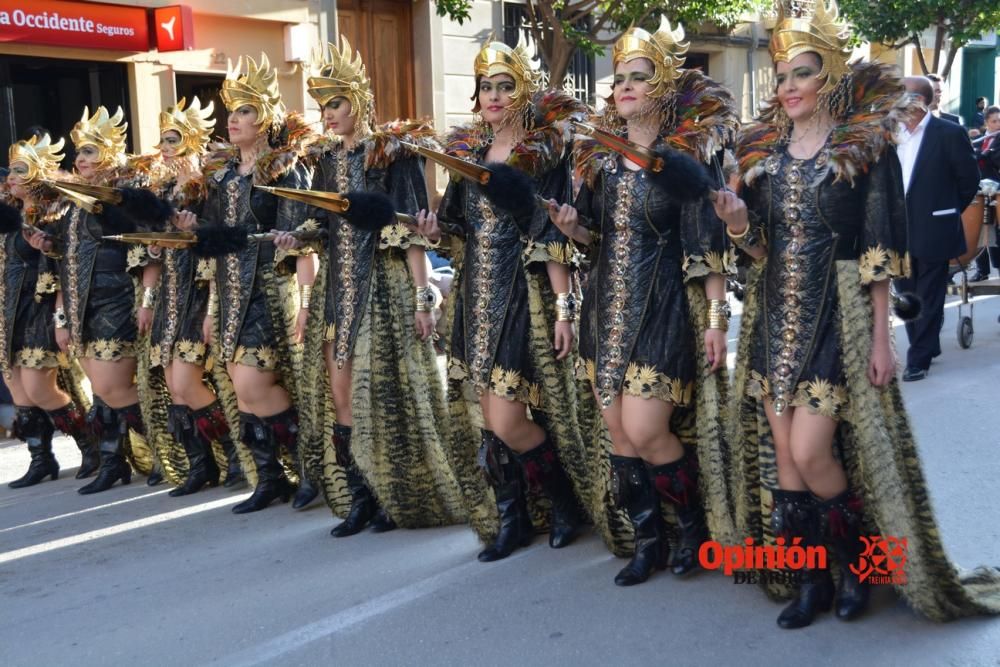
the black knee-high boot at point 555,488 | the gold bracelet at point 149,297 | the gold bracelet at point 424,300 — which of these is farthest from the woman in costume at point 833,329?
the gold bracelet at point 149,297

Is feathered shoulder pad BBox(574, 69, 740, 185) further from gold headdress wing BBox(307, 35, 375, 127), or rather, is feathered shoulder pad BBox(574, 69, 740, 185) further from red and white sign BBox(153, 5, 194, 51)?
red and white sign BBox(153, 5, 194, 51)

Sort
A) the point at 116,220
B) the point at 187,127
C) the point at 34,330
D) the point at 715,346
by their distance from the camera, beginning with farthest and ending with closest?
the point at 34,330
the point at 187,127
the point at 116,220
the point at 715,346

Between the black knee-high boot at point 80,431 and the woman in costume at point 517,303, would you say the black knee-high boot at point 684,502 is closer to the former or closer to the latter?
the woman in costume at point 517,303

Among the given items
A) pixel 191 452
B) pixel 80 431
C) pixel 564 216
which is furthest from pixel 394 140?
pixel 80 431

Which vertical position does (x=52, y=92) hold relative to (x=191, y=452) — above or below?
above

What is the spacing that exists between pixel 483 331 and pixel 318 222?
4.23ft

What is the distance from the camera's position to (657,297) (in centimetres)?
430

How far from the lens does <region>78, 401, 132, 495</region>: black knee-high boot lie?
6934 mm

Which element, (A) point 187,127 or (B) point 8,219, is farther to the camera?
(B) point 8,219

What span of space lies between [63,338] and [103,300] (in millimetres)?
468

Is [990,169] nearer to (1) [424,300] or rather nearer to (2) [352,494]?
(1) [424,300]

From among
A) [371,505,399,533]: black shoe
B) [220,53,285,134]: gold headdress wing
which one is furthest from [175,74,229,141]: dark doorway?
[371,505,399,533]: black shoe

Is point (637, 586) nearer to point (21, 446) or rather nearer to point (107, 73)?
point (21, 446)

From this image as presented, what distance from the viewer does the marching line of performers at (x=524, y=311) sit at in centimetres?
379
